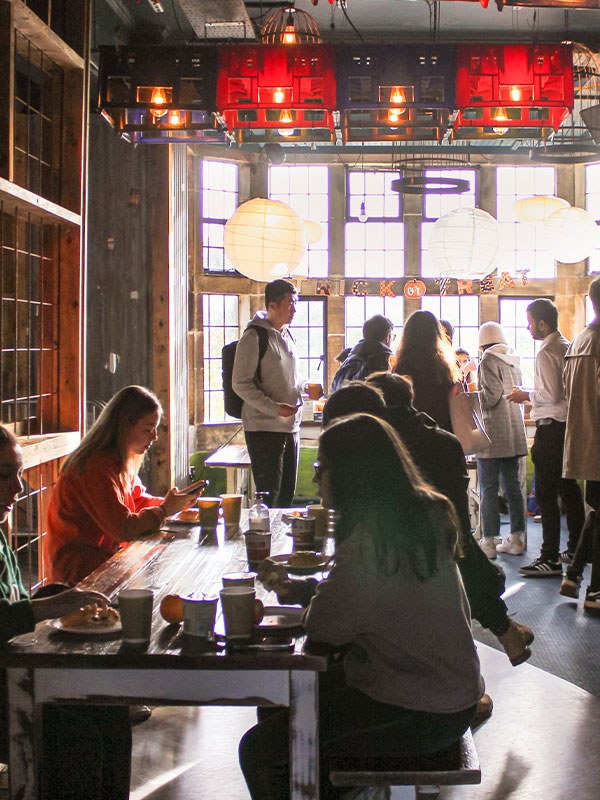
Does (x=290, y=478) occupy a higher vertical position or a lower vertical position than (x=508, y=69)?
lower

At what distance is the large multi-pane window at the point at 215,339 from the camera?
10.6m

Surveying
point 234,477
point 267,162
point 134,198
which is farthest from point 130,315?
point 267,162

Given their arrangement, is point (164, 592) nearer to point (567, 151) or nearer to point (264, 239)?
point (264, 239)

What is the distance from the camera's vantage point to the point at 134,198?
24.2 feet

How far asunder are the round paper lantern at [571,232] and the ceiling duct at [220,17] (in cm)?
329

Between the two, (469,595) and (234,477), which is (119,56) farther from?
(469,595)

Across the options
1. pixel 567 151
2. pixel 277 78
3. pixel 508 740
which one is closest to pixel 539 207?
pixel 567 151

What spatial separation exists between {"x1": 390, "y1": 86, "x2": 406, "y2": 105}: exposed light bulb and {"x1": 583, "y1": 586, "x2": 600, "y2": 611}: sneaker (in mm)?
3057

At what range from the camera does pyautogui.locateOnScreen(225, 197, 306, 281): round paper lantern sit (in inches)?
255

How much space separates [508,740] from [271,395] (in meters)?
2.50

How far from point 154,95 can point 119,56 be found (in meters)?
0.30

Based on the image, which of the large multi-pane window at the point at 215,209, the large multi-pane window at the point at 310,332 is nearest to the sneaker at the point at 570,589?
the large multi-pane window at the point at 310,332

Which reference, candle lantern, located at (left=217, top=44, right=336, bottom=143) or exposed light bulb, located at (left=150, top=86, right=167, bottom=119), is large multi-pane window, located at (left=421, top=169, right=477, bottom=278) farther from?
exposed light bulb, located at (left=150, top=86, right=167, bottom=119)

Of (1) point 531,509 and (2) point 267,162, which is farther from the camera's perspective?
(2) point 267,162
